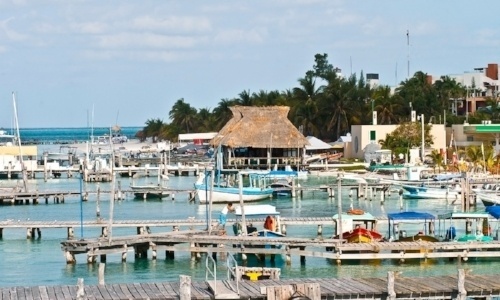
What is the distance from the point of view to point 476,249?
148 ft

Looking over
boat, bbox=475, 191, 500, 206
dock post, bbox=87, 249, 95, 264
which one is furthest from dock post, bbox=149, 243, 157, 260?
boat, bbox=475, 191, 500, 206

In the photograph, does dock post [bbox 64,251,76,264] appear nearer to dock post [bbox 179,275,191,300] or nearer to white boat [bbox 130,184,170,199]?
dock post [bbox 179,275,191,300]

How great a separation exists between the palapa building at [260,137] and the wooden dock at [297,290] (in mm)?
67586

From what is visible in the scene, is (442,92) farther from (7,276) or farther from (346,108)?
(7,276)

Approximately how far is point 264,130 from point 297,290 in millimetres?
72125

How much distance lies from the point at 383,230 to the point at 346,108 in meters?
72.3

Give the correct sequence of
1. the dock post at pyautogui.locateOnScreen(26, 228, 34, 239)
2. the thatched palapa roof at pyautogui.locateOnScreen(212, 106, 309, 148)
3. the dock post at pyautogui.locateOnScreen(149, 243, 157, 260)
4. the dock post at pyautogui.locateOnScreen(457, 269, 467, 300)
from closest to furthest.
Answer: the dock post at pyautogui.locateOnScreen(457, 269, 467, 300) < the dock post at pyautogui.locateOnScreen(149, 243, 157, 260) < the dock post at pyautogui.locateOnScreen(26, 228, 34, 239) < the thatched palapa roof at pyautogui.locateOnScreen(212, 106, 309, 148)

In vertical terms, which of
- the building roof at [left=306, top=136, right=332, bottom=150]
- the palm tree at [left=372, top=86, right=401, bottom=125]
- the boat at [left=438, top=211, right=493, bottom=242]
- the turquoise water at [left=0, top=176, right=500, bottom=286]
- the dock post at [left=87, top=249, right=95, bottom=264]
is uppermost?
the palm tree at [left=372, top=86, right=401, bottom=125]

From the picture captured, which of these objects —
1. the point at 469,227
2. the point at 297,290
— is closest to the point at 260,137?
the point at 469,227

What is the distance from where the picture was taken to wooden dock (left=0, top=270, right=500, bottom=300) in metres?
28.6

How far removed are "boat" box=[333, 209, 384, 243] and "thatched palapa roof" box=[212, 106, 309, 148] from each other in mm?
42431

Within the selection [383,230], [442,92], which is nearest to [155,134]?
[442,92]

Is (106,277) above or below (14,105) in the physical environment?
below

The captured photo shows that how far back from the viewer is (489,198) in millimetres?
70375
